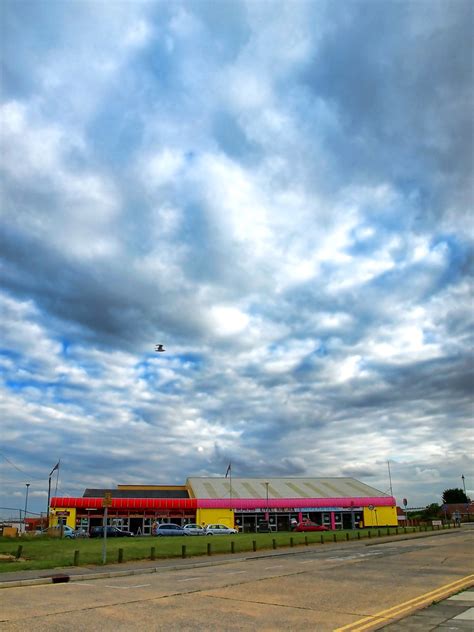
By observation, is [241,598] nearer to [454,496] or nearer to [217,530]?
[217,530]

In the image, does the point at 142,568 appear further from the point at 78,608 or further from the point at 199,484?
the point at 199,484

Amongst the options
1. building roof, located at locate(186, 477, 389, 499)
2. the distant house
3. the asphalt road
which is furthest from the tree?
the asphalt road

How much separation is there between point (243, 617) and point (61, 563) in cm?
1572

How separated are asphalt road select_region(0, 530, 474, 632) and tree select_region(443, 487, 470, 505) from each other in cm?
14091

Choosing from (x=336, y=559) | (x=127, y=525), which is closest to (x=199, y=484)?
(x=127, y=525)

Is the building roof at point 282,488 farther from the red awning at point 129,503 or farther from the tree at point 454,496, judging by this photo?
the tree at point 454,496

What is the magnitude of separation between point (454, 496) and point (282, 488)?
87.8 meters

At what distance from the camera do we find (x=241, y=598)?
13.5 metres

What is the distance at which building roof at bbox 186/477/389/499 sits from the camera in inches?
3086

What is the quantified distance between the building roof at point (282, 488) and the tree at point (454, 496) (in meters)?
70.0

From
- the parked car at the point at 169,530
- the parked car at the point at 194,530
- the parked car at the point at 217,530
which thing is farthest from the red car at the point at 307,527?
the parked car at the point at 169,530

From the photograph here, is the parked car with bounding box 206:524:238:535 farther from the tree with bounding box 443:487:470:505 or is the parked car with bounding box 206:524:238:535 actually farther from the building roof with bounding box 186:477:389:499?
the tree with bounding box 443:487:470:505

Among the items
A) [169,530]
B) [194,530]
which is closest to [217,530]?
[194,530]

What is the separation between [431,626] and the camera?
9.66 m
